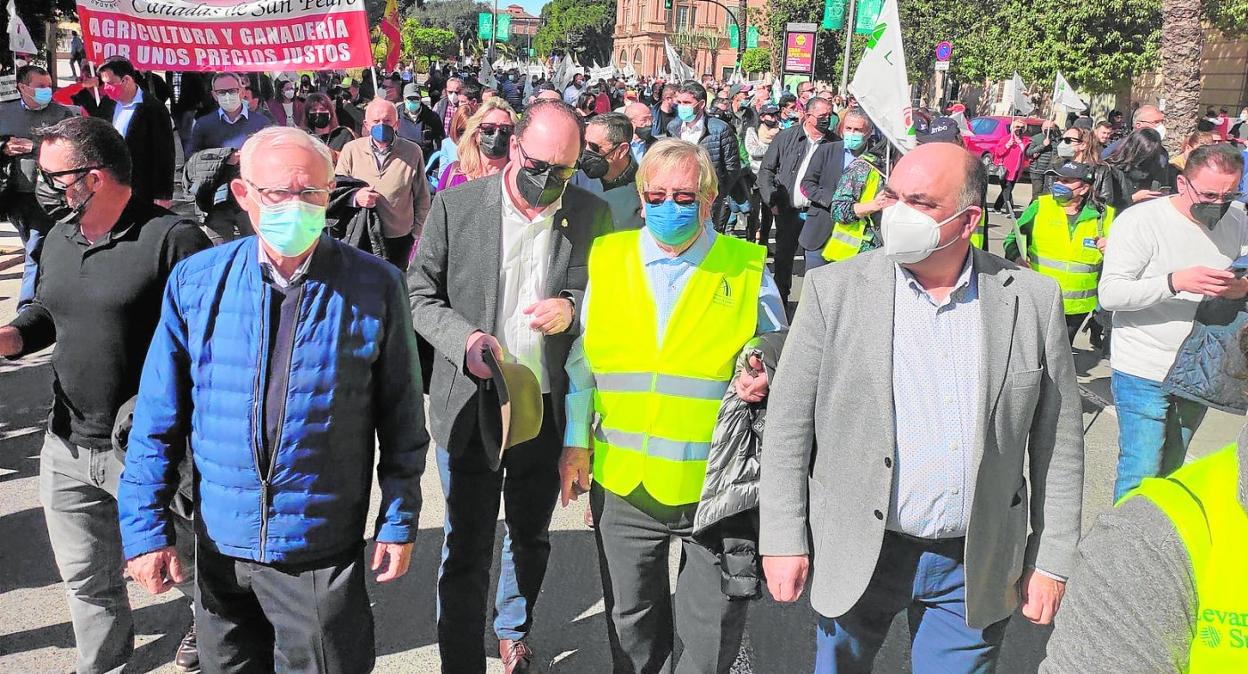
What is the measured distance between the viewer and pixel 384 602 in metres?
4.12

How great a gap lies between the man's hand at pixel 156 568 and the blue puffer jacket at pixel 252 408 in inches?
1.0

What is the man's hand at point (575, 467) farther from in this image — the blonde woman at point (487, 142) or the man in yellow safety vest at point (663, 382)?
the blonde woman at point (487, 142)

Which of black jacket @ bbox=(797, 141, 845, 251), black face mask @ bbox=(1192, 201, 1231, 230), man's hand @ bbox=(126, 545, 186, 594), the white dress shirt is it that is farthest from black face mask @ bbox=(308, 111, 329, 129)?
black face mask @ bbox=(1192, 201, 1231, 230)

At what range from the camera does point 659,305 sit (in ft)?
9.64

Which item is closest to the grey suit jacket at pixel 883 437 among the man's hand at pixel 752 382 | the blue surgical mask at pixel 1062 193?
the man's hand at pixel 752 382

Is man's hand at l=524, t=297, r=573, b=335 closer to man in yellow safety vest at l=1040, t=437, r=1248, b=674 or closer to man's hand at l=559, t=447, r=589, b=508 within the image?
man's hand at l=559, t=447, r=589, b=508

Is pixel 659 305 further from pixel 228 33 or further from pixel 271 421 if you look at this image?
pixel 228 33

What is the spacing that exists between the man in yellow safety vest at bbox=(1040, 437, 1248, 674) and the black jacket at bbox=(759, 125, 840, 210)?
7612mm

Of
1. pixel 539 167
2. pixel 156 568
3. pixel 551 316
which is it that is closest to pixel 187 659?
pixel 156 568

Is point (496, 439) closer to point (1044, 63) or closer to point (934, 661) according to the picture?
point (934, 661)

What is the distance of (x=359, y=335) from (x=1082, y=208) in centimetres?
558

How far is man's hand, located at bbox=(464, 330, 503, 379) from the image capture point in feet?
9.88

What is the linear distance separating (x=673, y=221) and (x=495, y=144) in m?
1.51

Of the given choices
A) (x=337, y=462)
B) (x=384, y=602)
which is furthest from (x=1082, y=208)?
(x=337, y=462)
